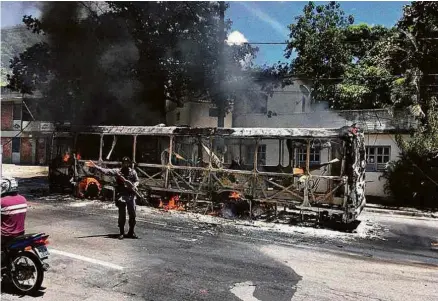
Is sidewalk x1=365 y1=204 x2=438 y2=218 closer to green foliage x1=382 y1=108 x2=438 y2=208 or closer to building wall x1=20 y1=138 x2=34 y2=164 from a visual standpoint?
green foliage x1=382 y1=108 x2=438 y2=208

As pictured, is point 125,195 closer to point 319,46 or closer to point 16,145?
point 319,46

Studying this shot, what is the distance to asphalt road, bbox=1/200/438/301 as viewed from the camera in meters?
5.35

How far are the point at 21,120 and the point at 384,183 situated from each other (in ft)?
97.2

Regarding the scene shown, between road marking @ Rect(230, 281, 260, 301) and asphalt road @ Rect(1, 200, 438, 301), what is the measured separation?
14 millimetres

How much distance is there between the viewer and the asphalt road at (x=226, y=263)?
5348mm

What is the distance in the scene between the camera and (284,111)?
75.5 ft

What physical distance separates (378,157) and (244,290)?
44.0 ft

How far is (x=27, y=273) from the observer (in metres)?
5.06

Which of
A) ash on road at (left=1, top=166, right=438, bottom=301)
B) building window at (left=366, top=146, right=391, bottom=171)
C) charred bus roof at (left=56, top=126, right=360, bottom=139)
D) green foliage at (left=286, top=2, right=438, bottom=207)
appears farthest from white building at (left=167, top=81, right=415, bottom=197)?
ash on road at (left=1, top=166, right=438, bottom=301)

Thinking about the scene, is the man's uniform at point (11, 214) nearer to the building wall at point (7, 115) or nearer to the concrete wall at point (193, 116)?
the concrete wall at point (193, 116)

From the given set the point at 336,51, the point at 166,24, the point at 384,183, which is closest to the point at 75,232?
the point at 166,24

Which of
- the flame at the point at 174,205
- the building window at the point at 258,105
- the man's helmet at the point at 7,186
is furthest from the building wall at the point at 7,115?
the man's helmet at the point at 7,186

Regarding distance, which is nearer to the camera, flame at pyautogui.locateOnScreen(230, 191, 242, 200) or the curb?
flame at pyautogui.locateOnScreen(230, 191, 242, 200)

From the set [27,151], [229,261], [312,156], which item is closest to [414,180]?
[312,156]
